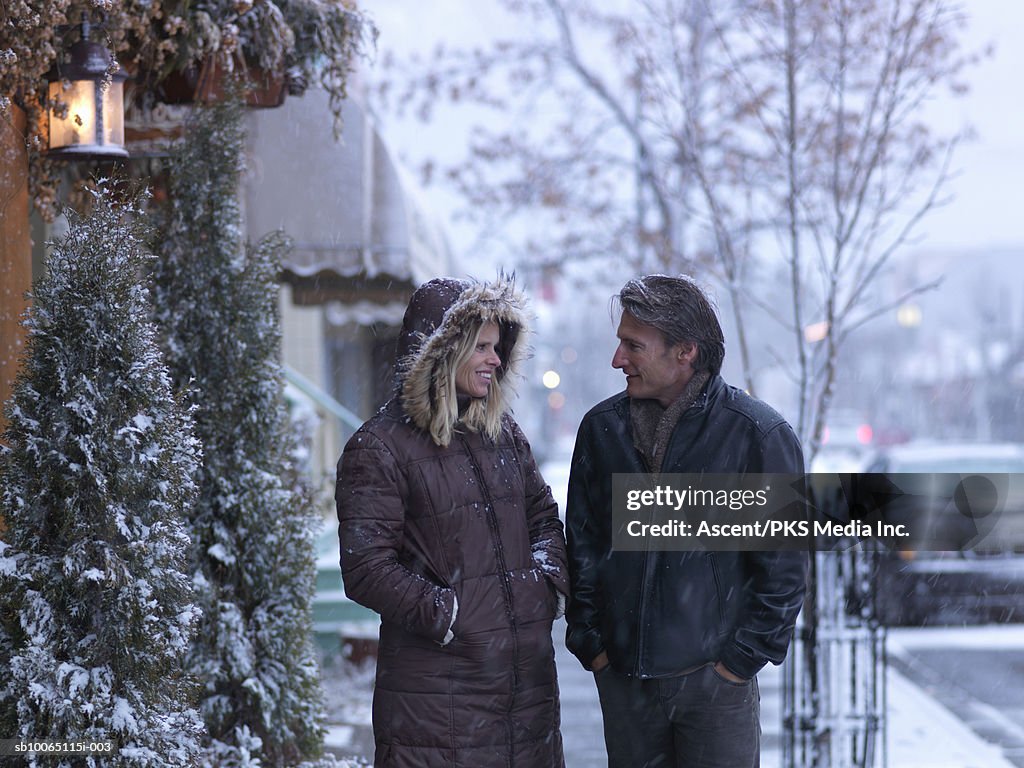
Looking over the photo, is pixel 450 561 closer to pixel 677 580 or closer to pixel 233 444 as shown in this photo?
pixel 677 580

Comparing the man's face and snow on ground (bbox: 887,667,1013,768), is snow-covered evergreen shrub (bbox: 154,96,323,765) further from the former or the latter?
snow on ground (bbox: 887,667,1013,768)

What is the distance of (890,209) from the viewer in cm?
654

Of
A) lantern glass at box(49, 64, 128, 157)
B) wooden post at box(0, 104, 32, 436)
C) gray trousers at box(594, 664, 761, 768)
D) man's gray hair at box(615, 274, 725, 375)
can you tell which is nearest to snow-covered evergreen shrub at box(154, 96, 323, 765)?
lantern glass at box(49, 64, 128, 157)

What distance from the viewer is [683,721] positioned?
3367 millimetres

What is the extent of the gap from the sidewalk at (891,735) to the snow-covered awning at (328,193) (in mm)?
2959

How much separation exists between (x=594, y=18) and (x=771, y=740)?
940cm

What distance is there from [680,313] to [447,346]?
715 millimetres

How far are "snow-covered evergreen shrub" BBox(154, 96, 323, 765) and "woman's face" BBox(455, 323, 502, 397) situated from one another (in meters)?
1.73

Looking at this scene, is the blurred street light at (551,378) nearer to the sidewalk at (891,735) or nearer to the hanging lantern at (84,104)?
the sidewalk at (891,735)

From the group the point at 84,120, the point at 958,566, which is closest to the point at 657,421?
the point at 84,120

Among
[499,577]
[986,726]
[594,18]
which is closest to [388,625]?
[499,577]

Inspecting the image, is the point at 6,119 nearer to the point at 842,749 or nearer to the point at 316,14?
the point at 316,14

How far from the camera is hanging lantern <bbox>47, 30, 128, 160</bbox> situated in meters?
4.35

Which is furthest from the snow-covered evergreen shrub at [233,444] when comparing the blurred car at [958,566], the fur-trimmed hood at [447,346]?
the blurred car at [958,566]
